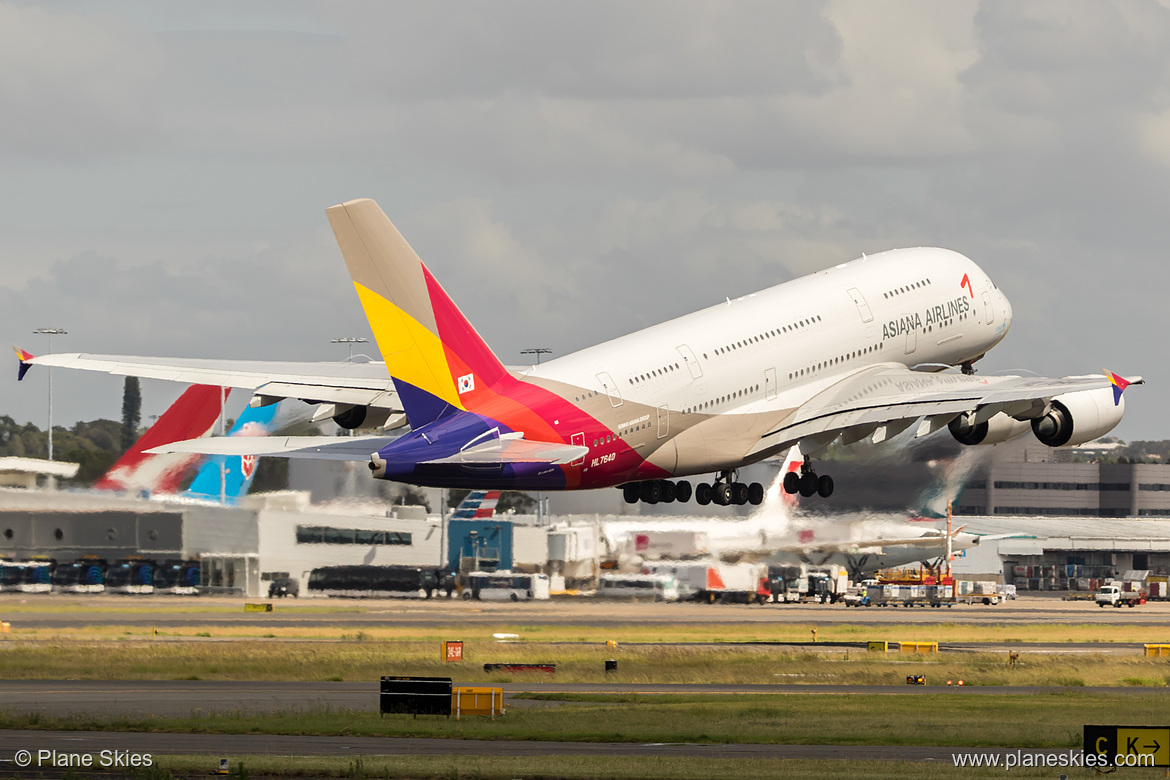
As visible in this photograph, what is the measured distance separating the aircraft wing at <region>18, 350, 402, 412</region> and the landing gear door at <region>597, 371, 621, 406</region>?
6.59 meters

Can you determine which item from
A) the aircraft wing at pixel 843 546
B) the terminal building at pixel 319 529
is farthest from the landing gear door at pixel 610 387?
the aircraft wing at pixel 843 546

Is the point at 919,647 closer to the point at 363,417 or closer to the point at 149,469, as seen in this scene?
the point at 363,417

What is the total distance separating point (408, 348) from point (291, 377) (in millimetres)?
10670

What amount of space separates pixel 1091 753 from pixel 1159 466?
11761 centimetres

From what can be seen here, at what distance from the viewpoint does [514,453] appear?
41625 mm

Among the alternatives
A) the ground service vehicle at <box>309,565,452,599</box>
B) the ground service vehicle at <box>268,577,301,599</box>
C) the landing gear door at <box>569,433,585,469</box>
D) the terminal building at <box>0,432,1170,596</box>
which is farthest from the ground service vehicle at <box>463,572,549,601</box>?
the landing gear door at <box>569,433,585,469</box>

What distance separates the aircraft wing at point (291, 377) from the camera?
48.2 meters

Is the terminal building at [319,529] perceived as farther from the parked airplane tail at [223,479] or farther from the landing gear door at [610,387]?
the landing gear door at [610,387]

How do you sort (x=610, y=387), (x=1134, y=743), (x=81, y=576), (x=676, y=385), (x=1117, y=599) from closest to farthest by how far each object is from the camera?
(x=1134, y=743)
(x=610, y=387)
(x=676, y=385)
(x=81, y=576)
(x=1117, y=599)

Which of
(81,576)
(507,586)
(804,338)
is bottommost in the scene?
(507,586)

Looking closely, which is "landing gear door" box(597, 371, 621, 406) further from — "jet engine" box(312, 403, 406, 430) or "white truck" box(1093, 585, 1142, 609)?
"white truck" box(1093, 585, 1142, 609)

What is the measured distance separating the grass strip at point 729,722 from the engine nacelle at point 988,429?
8.26 metres

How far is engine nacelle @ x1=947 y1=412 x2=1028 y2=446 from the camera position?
52.2 metres

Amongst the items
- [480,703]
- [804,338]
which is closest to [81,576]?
[480,703]
